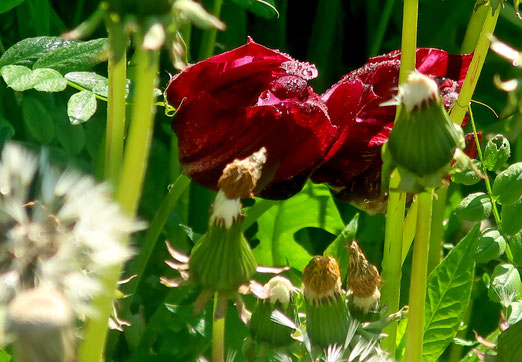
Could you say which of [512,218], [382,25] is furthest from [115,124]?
[382,25]

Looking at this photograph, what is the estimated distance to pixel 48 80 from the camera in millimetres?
579

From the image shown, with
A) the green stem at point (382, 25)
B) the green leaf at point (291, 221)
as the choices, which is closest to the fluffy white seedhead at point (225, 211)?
the green leaf at point (291, 221)

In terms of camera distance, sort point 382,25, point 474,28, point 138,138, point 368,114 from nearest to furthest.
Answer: point 138,138, point 368,114, point 474,28, point 382,25

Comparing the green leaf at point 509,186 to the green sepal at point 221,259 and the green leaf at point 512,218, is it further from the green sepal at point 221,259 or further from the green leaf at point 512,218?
the green sepal at point 221,259

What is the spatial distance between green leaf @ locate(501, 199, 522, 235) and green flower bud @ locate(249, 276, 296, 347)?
18 centimetres

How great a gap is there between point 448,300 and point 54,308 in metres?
0.41

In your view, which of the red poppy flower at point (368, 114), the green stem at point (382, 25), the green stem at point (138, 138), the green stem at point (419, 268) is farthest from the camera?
the green stem at point (382, 25)

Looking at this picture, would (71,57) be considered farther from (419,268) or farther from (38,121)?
(419,268)

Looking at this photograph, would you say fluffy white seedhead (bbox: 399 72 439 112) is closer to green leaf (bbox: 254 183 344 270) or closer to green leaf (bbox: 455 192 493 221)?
green leaf (bbox: 455 192 493 221)

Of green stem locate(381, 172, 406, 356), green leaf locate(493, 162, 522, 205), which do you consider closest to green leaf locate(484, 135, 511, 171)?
green leaf locate(493, 162, 522, 205)

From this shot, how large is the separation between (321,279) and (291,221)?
0.99ft

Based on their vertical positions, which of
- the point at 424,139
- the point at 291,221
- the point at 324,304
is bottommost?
the point at 291,221

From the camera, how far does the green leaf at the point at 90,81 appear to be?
590 mm

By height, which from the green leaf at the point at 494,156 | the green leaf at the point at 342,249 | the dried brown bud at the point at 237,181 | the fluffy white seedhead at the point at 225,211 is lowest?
the green leaf at the point at 342,249
